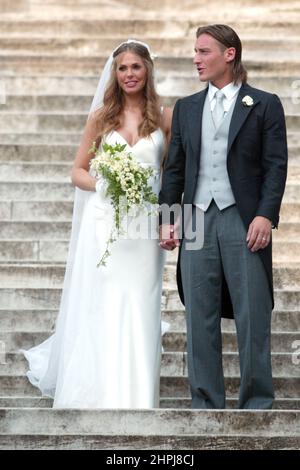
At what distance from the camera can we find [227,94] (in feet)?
22.2

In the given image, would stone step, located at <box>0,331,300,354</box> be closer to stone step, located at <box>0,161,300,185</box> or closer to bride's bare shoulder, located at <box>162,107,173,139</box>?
bride's bare shoulder, located at <box>162,107,173,139</box>

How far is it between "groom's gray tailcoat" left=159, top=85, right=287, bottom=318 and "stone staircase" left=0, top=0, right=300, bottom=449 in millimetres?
795

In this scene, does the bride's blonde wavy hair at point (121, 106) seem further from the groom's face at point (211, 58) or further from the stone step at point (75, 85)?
the stone step at point (75, 85)

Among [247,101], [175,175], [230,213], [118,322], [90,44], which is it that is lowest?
[118,322]

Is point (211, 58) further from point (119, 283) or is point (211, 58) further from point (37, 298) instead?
A: point (37, 298)

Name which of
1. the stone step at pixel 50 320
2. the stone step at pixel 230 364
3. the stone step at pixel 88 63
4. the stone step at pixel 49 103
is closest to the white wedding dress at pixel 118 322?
the stone step at pixel 230 364

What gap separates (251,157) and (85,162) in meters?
1.11

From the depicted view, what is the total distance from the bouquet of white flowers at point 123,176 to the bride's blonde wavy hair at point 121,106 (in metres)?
0.24

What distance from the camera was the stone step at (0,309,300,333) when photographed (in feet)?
27.4

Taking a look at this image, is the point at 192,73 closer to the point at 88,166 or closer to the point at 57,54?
the point at 57,54

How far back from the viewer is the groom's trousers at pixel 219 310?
661cm

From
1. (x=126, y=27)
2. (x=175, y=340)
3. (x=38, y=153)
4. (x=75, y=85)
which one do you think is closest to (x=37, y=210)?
(x=38, y=153)

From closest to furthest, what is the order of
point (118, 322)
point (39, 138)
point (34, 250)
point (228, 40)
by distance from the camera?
1. point (228, 40)
2. point (118, 322)
3. point (34, 250)
4. point (39, 138)

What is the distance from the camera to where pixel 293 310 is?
27.7 ft
